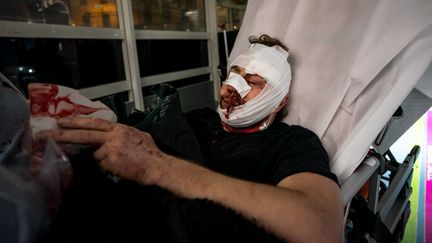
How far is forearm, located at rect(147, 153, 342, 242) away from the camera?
1.70ft

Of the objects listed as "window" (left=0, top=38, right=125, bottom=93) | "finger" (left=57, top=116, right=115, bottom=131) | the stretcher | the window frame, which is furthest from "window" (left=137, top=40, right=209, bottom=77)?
"finger" (left=57, top=116, right=115, bottom=131)

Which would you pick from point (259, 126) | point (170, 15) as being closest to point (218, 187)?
point (259, 126)

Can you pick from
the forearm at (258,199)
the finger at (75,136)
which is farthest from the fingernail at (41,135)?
the forearm at (258,199)

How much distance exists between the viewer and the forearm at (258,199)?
52 centimetres

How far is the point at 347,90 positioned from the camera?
101cm

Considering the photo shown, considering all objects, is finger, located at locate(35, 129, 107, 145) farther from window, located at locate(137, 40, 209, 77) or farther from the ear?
window, located at locate(137, 40, 209, 77)

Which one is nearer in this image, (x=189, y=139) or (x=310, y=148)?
(x=310, y=148)

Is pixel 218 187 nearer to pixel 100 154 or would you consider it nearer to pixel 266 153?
pixel 100 154

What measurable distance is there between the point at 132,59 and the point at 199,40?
122 cm

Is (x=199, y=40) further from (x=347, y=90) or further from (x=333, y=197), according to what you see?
(x=333, y=197)

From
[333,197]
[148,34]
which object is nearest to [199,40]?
[148,34]

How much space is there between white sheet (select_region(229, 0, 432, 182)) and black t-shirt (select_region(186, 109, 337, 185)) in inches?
5.5

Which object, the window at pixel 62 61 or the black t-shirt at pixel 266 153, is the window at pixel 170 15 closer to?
the window at pixel 62 61

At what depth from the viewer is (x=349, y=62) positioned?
1.03 meters
